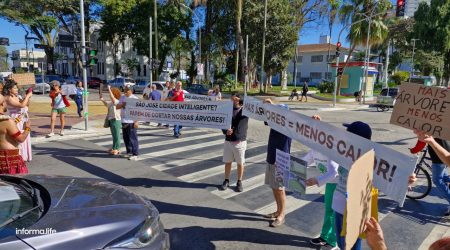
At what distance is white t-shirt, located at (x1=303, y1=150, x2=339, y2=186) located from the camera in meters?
3.81

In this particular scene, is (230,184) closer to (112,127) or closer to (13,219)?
(112,127)

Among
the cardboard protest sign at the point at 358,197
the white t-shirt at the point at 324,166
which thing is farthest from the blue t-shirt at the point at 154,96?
the cardboard protest sign at the point at 358,197

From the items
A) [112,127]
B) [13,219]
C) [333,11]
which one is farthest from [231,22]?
[13,219]

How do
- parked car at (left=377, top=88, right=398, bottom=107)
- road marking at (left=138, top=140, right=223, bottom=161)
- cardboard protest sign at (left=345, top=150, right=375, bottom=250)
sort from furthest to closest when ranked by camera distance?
parked car at (left=377, top=88, right=398, bottom=107) → road marking at (left=138, top=140, right=223, bottom=161) → cardboard protest sign at (left=345, top=150, right=375, bottom=250)

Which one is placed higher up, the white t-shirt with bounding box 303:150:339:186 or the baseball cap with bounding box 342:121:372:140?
the baseball cap with bounding box 342:121:372:140

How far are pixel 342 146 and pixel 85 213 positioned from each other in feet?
8.45

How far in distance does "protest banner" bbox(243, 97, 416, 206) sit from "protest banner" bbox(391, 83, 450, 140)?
54 cm

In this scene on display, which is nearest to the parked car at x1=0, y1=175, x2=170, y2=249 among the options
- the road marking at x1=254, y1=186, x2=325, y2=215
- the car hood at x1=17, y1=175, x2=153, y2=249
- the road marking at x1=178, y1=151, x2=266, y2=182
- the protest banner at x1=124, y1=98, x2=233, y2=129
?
the car hood at x1=17, y1=175, x2=153, y2=249

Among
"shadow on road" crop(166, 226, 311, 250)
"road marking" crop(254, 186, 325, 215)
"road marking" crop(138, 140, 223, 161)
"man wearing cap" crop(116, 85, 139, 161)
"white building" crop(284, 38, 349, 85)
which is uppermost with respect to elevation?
"white building" crop(284, 38, 349, 85)

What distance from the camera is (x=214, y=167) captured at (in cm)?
788

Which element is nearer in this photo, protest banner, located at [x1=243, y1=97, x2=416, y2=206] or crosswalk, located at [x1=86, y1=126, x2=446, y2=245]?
protest banner, located at [x1=243, y1=97, x2=416, y2=206]

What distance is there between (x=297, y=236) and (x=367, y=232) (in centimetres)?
262

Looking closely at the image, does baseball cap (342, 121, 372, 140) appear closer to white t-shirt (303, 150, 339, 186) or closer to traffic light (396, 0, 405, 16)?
white t-shirt (303, 150, 339, 186)

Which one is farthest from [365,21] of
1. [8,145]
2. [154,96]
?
[8,145]
